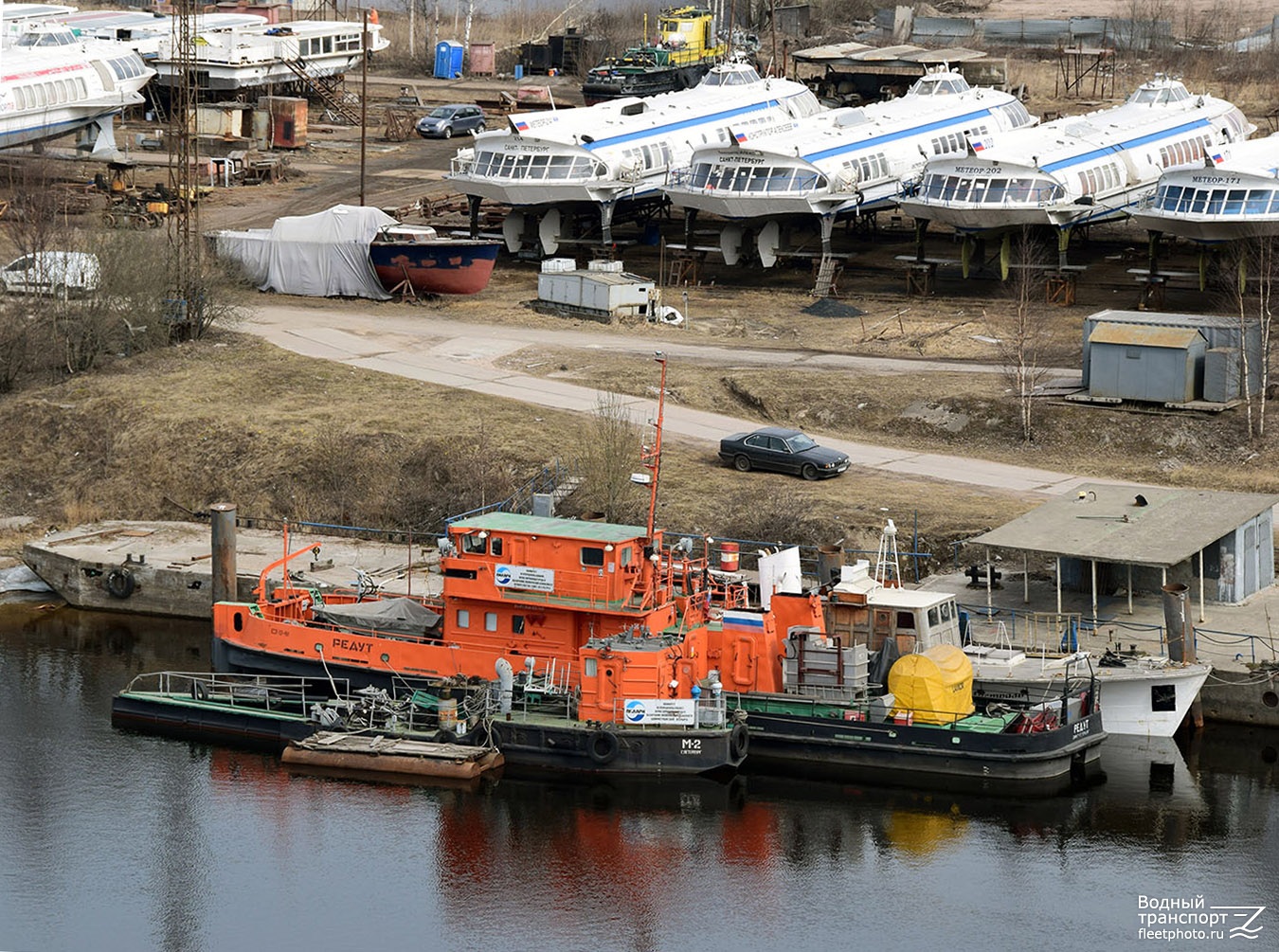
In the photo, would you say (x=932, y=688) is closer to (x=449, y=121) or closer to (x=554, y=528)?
(x=554, y=528)

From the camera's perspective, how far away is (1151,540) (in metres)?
50.9

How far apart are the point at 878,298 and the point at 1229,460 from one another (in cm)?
2194

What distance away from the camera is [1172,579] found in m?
53.1

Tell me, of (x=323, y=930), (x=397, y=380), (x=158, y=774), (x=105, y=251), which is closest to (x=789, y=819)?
(x=323, y=930)

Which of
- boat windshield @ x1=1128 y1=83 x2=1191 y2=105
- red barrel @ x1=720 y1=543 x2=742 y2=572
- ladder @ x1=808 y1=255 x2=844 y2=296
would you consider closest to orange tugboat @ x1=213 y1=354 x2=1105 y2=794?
red barrel @ x1=720 y1=543 x2=742 y2=572

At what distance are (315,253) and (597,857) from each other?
42.9 meters

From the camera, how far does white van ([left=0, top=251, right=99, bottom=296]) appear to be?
7288 cm

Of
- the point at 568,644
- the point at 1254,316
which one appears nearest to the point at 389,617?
the point at 568,644

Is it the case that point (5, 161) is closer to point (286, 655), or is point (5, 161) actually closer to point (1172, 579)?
point (286, 655)

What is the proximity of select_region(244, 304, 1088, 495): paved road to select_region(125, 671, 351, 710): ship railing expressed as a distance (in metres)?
17.1

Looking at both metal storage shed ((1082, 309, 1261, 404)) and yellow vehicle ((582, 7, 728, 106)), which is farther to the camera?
yellow vehicle ((582, 7, 728, 106))

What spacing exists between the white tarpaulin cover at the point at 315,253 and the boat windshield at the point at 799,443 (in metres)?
25.3

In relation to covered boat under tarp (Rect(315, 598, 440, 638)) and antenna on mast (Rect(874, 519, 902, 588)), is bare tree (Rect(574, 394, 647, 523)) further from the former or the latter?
covered boat under tarp (Rect(315, 598, 440, 638))

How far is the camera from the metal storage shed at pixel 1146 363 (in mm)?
64688
